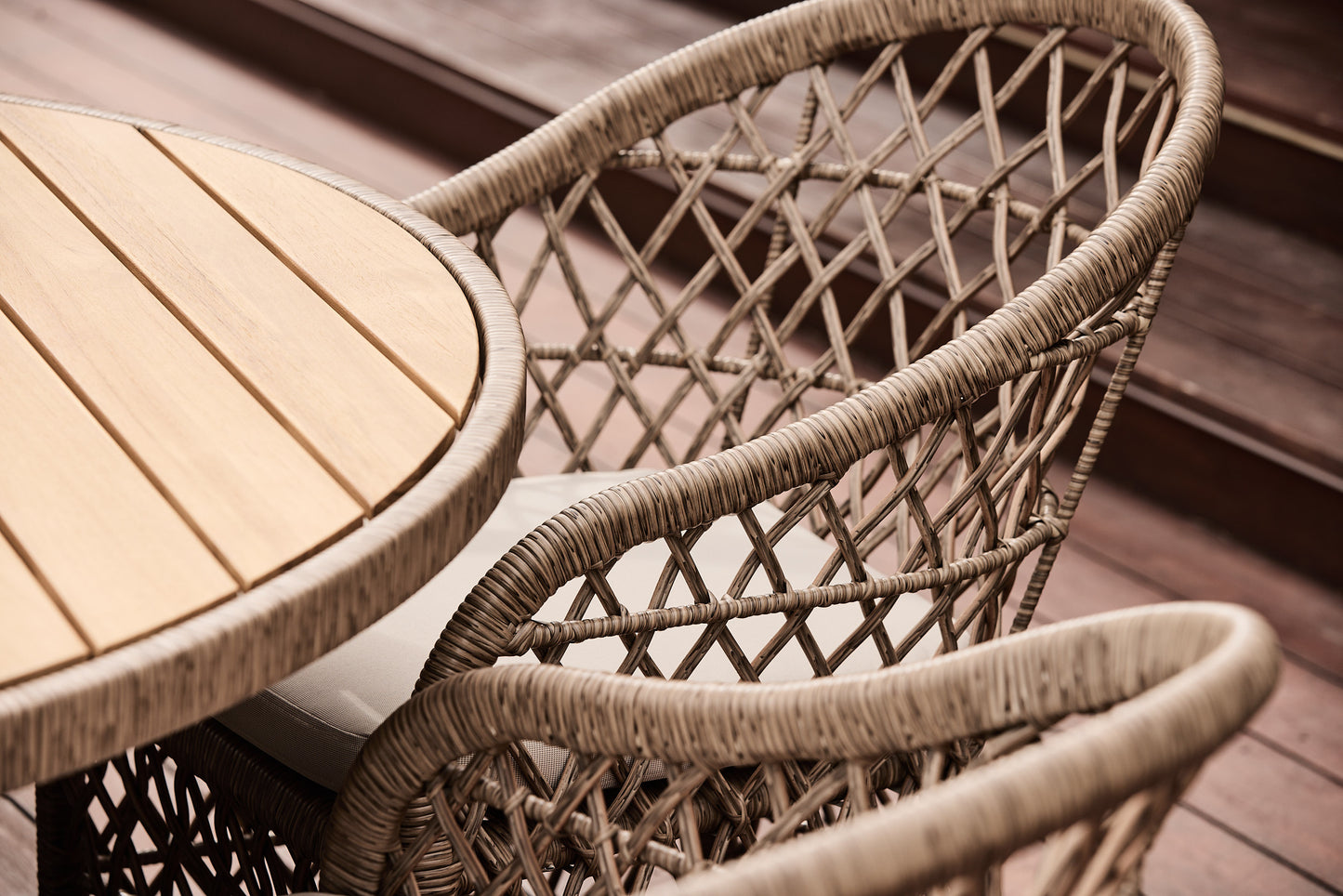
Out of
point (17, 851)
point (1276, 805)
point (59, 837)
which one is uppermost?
point (59, 837)

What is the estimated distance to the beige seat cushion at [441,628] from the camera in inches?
31.7

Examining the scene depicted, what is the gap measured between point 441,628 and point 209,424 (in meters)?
0.24

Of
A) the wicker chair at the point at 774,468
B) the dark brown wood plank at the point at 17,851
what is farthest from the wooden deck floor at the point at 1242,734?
the wicker chair at the point at 774,468

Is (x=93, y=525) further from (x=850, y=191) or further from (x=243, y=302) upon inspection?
(x=850, y=191)

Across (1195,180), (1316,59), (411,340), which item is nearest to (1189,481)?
(1316,59)

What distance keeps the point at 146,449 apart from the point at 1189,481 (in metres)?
1.52

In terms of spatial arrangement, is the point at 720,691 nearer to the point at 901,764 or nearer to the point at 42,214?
the point at 901,764

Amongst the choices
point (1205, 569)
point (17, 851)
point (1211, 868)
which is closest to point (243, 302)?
point (17, 851)

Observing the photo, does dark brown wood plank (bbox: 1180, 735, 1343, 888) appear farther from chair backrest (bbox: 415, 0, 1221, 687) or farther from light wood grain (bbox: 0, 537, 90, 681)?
light wood grain (bbox: 0, 537, 90, 681)

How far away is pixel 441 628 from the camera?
0.86 m

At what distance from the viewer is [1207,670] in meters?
0.42

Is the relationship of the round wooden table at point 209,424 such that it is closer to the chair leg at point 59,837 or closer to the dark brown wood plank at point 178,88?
the chair leg at point 59,837

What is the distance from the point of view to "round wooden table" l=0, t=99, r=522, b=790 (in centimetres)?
56

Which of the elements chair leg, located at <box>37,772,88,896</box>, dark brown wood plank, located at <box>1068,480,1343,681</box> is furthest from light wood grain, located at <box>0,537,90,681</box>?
dark brown wood plank, located at <box>1068,480,1343,681</box>
